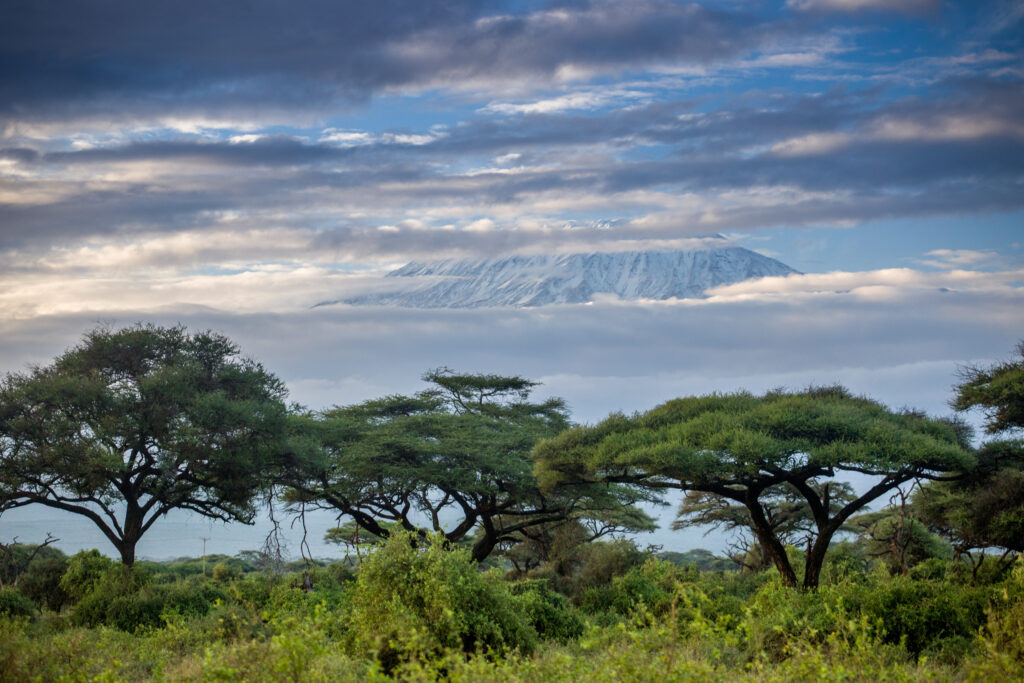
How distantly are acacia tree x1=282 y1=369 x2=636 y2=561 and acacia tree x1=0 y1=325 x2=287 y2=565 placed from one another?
1815 mm

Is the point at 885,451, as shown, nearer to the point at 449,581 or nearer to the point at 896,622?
the point at 896,622

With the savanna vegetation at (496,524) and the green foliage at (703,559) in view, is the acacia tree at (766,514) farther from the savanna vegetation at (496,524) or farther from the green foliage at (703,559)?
the green foliage at (703,559)

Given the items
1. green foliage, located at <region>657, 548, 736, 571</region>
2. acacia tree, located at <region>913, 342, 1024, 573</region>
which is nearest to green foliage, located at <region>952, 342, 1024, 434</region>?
acacia tree, located at <region>913, 342, 1024, 573</region>

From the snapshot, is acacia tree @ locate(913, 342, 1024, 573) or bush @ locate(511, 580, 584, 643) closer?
bush @ locate(511, 580, 584, 643)

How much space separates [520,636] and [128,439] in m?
15.2

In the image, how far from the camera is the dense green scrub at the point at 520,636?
7641mm

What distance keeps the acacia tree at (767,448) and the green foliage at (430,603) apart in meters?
7.08

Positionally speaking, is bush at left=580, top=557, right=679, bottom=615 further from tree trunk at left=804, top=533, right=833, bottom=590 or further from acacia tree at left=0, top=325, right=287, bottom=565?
acacia tree at left=0, top=325, right=287, bottom=565

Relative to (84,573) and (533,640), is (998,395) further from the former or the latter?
(84,573)

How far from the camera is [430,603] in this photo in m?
10.1

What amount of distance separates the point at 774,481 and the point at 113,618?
567 inches

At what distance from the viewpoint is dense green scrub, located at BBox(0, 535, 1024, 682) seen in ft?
25.1

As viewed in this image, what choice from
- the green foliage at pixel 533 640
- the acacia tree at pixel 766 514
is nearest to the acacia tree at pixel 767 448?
the green foliage at pixel 533 640

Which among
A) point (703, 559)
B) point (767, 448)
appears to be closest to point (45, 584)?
point (767, 448)
